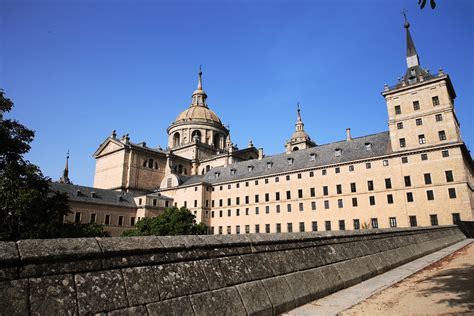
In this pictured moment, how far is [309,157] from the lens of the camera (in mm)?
56250

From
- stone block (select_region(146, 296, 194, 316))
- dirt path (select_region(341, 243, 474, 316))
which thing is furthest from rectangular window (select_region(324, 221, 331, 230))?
stone block (select_region(146, 296, 194, 316))

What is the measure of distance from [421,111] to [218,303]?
52.3 m

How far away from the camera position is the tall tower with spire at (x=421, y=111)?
44.1m

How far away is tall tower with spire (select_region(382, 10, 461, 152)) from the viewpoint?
4406 cm

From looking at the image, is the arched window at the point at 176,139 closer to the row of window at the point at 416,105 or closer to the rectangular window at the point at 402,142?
the row of window at the point at 416,105

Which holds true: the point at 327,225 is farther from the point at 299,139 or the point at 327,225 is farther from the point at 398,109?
the point at 299,139

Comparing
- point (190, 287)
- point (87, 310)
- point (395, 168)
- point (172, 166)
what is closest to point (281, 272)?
point (190, 287)

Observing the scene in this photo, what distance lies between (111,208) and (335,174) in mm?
39749

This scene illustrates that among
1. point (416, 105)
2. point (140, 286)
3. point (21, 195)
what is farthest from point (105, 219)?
point (416, 105)

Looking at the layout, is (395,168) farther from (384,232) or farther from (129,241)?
(129,241)

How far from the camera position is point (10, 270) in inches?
104

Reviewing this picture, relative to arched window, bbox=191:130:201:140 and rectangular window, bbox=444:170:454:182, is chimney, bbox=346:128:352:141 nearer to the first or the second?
rectangular window, bbox=444:170:454:182

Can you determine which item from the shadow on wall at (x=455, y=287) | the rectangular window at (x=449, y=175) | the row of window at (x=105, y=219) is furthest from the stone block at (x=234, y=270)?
the row of window at (x=105, y=219)

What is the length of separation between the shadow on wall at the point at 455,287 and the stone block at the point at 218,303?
3.79 m
